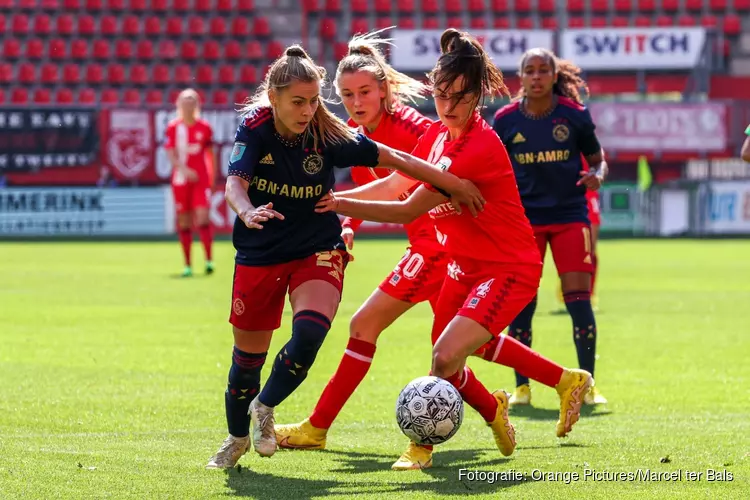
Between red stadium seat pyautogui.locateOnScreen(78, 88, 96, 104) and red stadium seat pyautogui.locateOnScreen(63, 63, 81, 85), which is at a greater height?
red stadium seat pyautogui.locateOnScreen(63, 63, 81, 85)

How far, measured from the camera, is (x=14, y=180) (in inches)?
1098

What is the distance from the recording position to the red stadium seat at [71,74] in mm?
32688

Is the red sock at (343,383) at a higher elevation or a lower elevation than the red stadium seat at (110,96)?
higher

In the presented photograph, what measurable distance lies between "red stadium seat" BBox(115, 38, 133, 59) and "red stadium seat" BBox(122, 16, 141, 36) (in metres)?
0.30

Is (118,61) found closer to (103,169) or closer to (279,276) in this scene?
(103,169)

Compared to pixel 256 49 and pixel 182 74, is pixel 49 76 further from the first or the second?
pixel 256 49

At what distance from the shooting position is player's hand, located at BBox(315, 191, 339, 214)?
5530mm

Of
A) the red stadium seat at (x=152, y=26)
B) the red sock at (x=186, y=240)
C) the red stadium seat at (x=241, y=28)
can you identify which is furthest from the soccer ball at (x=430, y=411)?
the red stadium seat at (x=152, y=26)

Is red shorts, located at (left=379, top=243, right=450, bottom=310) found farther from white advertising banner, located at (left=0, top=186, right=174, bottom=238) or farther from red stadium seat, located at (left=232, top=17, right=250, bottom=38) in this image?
red stadium seat, located at (left=232, top=17, right=250, bottom=38)

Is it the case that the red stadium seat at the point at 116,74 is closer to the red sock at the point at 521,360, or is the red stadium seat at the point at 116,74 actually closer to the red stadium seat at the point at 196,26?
the red stadium seat at the point at 196,26

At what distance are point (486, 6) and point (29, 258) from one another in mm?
17671

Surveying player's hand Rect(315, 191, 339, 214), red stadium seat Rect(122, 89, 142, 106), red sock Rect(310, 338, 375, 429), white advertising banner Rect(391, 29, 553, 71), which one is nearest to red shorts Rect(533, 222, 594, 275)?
red sock Rect(310, 338, 375, 429)

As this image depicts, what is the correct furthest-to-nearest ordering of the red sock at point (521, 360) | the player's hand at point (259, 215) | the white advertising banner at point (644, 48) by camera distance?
1. the white advertising banner at point (644, 48)
2. the red sock at point (521, 360)
3. the player's hand at point (259, 215)

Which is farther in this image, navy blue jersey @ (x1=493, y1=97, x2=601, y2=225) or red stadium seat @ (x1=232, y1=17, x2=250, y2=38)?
red stadium seat @ (x1=232, y1=17, x2=250, y2=38)
